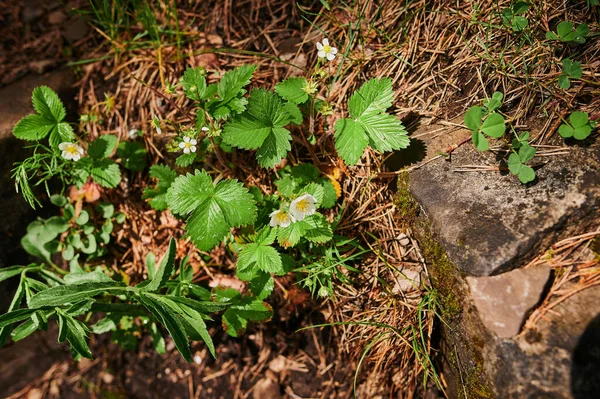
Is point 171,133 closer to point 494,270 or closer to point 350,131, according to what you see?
point 350,131

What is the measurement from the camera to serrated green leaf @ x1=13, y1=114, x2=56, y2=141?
2.32m

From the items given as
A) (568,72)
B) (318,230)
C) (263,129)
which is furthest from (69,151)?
(568,72)

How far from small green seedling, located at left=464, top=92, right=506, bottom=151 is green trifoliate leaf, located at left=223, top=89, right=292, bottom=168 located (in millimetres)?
902

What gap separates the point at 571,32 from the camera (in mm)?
1835

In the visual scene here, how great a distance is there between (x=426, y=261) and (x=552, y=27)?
53.5 inches

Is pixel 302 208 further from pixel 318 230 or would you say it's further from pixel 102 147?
pixel 102 147

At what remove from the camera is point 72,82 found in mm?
2859

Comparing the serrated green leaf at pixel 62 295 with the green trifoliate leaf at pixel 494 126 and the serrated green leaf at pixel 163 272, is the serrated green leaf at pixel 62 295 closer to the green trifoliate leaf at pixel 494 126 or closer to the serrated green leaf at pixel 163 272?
the serrated green leaf at pixel 163 272

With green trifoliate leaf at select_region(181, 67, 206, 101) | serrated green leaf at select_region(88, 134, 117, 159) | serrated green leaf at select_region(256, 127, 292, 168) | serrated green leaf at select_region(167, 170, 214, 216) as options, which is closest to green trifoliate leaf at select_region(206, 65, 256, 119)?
green trifoliate leaf at select_region(181, 67, 206, 101)

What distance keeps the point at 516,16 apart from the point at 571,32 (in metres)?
0.27

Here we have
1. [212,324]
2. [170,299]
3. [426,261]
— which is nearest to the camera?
[170,299]

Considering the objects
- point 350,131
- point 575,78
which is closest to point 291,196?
point 350,131

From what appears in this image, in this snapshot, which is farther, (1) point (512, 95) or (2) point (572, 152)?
(1) point (512, 95)

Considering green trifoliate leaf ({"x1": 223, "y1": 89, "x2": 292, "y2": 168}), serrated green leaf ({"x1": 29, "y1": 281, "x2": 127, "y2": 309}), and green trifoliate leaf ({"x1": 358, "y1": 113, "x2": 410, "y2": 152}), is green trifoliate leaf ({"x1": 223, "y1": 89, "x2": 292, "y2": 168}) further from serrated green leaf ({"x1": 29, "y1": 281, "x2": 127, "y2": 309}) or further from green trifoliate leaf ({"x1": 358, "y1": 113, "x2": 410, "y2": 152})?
serrated green leaf ({"x1": 29, "y1": 281, "x2": 127, "y2": 309})
